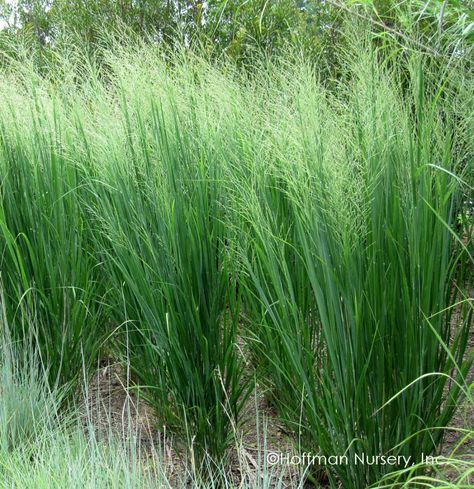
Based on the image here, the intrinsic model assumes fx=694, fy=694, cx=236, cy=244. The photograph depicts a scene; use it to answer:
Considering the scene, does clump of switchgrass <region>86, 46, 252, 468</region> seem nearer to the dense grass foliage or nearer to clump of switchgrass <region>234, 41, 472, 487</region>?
the dense grass foliage

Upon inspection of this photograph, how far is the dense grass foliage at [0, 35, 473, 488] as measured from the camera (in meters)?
1.82

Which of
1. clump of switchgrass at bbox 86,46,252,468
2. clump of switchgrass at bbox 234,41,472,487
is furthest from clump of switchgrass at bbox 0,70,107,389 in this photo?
clump of switchgrass at bbox 234,41,472,487

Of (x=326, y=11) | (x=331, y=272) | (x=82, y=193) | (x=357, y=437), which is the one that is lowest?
(x=357, y=437)

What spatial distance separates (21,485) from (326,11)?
3750 millimetres

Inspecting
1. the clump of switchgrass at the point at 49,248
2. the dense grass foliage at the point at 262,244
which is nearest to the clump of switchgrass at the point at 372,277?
the dense grass foliage at the point at 262,244

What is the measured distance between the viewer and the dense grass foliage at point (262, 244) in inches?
71.5

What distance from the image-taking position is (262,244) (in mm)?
2064

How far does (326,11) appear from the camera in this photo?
4.59m

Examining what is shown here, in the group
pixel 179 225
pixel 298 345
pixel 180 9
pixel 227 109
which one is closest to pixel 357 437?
pixel 298 345

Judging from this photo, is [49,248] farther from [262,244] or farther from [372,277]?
[372,277]

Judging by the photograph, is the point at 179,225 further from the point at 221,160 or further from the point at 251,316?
the point at 251,316

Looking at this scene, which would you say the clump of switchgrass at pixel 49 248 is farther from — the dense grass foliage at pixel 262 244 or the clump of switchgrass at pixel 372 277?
the clump of switchgrass at pixel 372 277

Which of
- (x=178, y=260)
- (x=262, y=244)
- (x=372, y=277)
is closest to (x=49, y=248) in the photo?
(x=178, y=260)

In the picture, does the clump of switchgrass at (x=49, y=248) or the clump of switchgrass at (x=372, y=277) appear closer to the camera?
the clump of switchgrass at (x=372, y=277)
